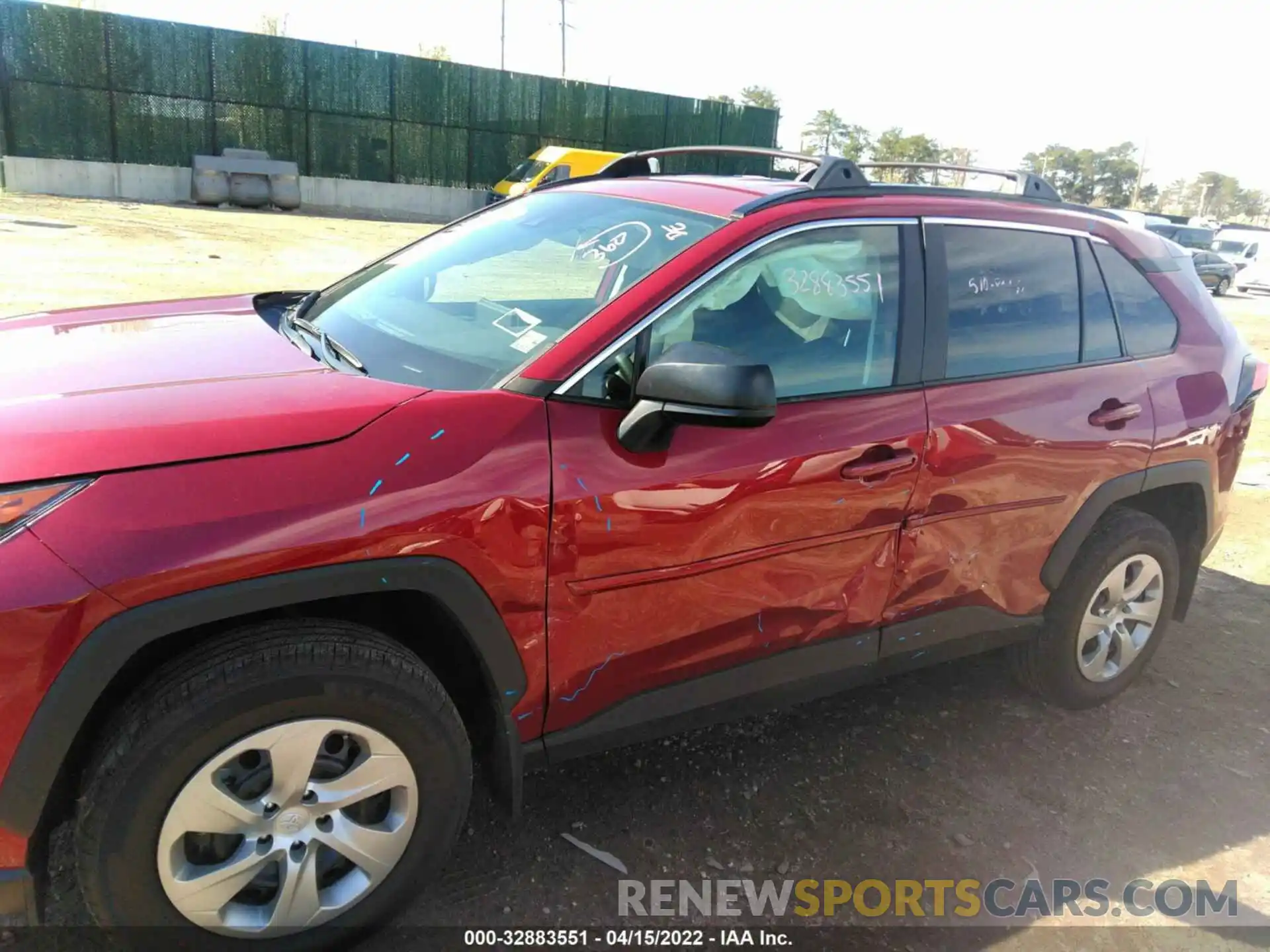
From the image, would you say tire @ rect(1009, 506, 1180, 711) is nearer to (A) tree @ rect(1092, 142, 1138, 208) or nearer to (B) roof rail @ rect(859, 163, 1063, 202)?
(B) roof rail @ rect(859, 163, 1063, 202)

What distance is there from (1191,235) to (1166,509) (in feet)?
77.2

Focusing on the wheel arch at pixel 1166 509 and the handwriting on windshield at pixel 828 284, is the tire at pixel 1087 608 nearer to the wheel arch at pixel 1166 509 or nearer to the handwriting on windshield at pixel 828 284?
the wheel arch at pixel 1166 509

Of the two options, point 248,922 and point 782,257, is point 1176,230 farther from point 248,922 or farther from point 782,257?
point 248,922

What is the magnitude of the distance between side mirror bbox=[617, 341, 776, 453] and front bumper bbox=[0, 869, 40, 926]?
4.85 ft

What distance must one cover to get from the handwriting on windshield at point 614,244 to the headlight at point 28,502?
57.6 inches

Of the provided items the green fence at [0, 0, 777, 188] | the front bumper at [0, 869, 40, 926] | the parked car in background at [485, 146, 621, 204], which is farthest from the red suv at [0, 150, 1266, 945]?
the parked car in background at [485, 146, 621, 204]

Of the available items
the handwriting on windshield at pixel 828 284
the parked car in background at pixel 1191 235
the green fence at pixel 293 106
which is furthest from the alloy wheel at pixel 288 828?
the parked car in background at pixel 1191 235

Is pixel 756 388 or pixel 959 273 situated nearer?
pixel 756 388

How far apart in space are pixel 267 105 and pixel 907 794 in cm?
2790

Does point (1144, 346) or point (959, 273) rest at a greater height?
point (959, 273)

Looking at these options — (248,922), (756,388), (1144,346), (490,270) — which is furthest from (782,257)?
(248,922)

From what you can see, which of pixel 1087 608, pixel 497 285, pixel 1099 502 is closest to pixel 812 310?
pixel 497 285

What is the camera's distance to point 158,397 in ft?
6.67

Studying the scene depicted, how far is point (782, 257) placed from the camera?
8.55 feet
